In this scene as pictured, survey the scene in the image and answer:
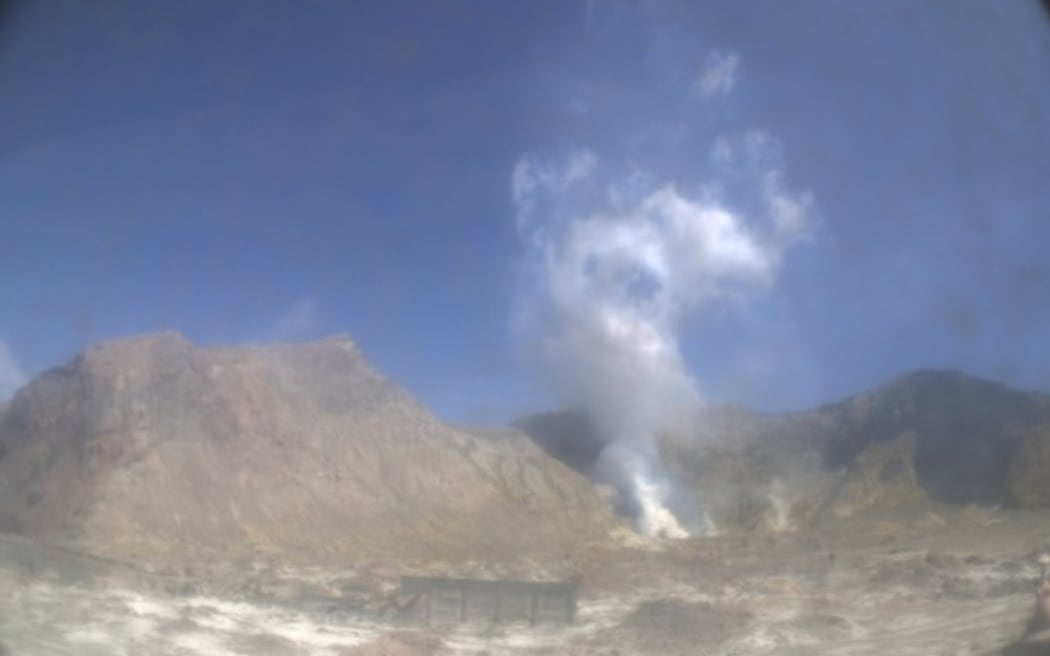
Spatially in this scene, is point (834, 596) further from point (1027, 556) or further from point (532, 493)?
point (532, 493)

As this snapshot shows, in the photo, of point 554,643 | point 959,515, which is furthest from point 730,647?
point 959,515

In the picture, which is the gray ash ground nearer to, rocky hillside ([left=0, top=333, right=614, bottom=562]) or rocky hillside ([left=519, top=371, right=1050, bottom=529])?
rocky hillside ([left=0, top=333, right=614, bottom=562])

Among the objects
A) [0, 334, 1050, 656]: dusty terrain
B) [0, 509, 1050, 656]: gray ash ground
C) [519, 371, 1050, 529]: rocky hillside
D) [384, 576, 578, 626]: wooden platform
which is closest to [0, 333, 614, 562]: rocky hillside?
[0, 334, 1050, 656]: dusty terrain

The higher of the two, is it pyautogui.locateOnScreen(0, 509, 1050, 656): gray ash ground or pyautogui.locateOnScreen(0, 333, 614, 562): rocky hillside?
pyautogui.locateOnScreen(0, 333, 614, 562): rocky hillside

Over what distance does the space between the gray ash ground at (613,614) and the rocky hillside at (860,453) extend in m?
4.24

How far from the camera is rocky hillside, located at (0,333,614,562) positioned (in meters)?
14.4

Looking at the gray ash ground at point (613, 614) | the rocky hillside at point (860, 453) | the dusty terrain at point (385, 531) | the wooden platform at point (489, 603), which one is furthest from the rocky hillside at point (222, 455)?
the rocky hillside at point (860, 453)

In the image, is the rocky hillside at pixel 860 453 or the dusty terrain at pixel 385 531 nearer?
the dusty terrain at pixel 385 531

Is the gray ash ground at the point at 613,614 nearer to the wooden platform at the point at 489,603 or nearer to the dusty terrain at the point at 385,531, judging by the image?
the dusty terrain at the point at 385,531

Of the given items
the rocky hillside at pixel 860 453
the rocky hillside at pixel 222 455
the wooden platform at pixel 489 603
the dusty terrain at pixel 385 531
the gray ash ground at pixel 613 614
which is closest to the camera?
the gray ash ground at pixel 613 614

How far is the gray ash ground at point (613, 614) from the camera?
10984mm

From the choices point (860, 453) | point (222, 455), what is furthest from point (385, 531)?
point (860, 453)

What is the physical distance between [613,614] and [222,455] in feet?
26.5

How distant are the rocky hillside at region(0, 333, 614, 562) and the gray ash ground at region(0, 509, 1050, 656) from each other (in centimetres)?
176
